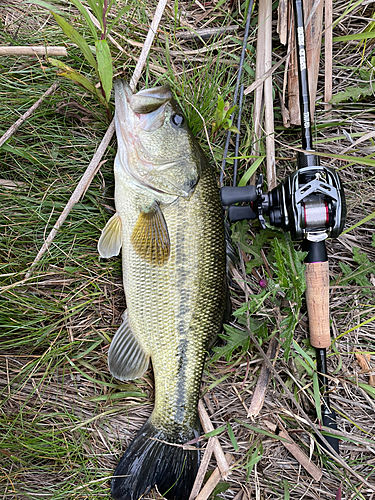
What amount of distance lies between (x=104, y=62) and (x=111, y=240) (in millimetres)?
1062

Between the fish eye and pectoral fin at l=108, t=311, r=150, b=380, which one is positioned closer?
the fish eye

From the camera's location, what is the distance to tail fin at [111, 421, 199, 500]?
89.8 inches

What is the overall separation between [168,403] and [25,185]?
1.74 meters

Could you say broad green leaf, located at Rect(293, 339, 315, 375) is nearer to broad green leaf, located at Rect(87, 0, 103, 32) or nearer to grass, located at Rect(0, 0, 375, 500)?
grass, located at Rect(0, 0, 375, 500)

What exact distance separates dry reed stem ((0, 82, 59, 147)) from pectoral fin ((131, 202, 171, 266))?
41.8 inches

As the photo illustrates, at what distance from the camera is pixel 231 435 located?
2.36 m

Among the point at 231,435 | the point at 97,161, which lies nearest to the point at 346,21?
the point at 97,161

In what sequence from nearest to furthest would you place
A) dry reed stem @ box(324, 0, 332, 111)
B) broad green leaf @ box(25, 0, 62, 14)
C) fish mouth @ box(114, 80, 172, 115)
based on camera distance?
fish mouth @ box(114, 80, 172, 115) → broad green leaf @ box(25, 0, 62, 14) → dry reed stem @ box(324, 0, 332, 111)

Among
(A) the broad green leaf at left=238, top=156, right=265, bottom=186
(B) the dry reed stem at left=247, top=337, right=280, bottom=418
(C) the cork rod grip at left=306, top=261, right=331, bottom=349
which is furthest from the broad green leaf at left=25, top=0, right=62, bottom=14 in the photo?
(B) the dry reed stem at left=247, top=337, right=280, bottom=418

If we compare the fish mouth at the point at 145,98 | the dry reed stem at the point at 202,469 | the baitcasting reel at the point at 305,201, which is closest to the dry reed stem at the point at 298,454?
the dry reed stem at the point at 202,469

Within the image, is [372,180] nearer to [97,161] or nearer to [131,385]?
[97,161]

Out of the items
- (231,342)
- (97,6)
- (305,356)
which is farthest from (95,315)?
(97,6)

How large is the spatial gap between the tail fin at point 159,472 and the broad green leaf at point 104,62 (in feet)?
7.17

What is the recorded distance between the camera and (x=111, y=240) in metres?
2.40
